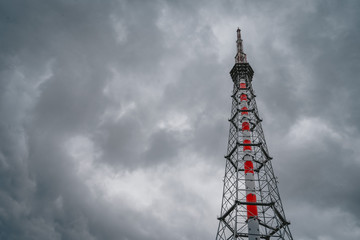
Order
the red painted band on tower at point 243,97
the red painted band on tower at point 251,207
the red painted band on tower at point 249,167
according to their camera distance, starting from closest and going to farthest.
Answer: the red painted band on tower at point 251,207
the red painted band on tower at point 249,167
the red painted band on tower at point 243,97

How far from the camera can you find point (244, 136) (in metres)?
35.7

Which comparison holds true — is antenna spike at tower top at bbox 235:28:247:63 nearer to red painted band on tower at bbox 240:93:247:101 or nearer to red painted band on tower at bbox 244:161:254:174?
red painted band on tower at bbox 240:93:247:101

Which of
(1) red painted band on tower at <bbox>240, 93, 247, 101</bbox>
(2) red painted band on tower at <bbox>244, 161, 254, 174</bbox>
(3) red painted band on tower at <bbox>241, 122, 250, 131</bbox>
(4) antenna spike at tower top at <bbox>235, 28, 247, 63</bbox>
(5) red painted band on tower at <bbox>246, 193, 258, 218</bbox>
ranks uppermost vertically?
(4) antenna spike at tower top at <bbox>235, 28, 247, 63</bbox>

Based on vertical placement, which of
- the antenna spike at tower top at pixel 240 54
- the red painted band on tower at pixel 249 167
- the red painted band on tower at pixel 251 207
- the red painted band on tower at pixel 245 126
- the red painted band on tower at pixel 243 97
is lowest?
the red painted band on tower at pixel 251 207

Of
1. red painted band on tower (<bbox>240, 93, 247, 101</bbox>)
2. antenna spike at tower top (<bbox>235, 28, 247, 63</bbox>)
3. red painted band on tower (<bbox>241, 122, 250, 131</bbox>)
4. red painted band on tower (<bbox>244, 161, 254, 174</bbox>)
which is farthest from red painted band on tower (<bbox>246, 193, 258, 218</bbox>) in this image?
antenna spike at tower top (<bbox>235, 28, 247, 63</bbox>)

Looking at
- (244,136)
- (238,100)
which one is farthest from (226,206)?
(238,100)

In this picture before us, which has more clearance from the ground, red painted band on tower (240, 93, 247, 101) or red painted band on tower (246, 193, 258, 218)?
red painted band on tower (240, 93, 247, 101)

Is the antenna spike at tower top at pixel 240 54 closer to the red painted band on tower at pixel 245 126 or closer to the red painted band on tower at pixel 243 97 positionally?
the red painted band on tower at pixel 243 97

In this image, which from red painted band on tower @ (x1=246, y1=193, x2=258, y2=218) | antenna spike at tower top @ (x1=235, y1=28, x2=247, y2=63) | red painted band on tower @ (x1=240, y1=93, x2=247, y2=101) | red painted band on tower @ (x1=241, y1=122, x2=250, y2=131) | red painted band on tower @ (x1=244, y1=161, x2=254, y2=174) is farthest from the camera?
antenna spike at tower top @ (x1=235, y1=28, x2=247, y2=63)

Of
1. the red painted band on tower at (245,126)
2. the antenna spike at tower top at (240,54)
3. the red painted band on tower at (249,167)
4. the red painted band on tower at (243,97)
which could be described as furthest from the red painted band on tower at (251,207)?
the antenna spike at tower top at (240,54)

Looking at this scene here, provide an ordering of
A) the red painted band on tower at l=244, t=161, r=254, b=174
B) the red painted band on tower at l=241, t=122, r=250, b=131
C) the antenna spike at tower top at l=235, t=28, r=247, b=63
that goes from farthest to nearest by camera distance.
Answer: the antenna spike at tower top at l=235, t=28, r=247, b=63, the red painted band on tower at l=241, t=122, r=250, b=131, the red painted band on tower at l=244, t=161, r=254, b=174

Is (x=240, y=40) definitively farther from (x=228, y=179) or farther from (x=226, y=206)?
(x=226, y=206)

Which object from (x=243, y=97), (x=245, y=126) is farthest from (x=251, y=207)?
(x=243, y=97)

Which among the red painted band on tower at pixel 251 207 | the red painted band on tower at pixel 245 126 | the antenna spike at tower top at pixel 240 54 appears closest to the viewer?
the red painted band on tower at pixel 251 207
